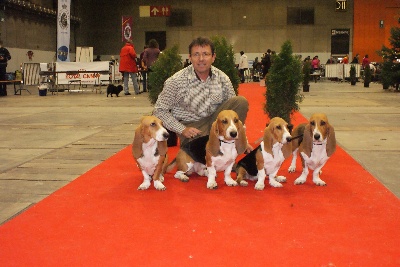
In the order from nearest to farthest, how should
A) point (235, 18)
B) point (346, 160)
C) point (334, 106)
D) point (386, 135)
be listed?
point (346, 160) → point (386, 135) → point (334, 106) → point (235, 18)

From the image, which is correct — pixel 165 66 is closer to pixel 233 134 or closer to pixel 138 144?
pixel 138 144

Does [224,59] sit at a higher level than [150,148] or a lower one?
higher

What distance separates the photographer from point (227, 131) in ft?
11.6

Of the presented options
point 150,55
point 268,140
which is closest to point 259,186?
point 268,140

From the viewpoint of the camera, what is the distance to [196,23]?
3056cm

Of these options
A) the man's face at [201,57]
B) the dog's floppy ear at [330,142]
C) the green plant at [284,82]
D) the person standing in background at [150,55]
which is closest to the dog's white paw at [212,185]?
the dog's floppy ear at [330,142]

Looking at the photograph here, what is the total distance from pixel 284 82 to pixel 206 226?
4009 millimetres

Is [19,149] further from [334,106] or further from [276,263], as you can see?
[334,106]

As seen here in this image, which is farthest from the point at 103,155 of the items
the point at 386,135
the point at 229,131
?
the point at 386,135

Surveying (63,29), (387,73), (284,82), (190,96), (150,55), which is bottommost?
(190,96)

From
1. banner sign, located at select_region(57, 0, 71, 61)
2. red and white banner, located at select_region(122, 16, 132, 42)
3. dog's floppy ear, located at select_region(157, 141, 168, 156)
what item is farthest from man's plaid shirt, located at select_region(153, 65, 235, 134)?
red and white banner, located at select_region(122, 16, 132, 42)

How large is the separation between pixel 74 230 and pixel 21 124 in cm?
584

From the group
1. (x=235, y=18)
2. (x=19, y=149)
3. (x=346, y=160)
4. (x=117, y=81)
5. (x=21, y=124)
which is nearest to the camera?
(x=346, y=160)

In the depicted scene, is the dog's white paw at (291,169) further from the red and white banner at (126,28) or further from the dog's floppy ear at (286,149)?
the red and white banner at (126,28)
